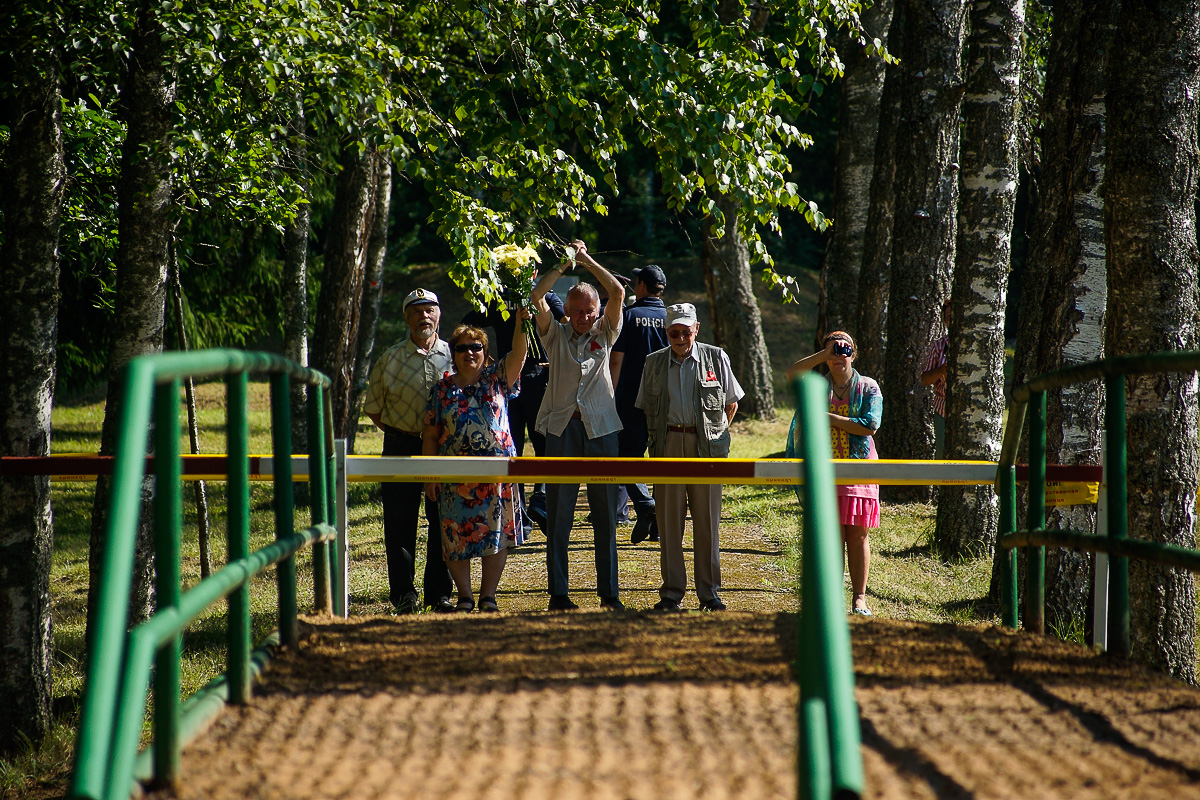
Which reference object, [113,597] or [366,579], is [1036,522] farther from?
[366,579]

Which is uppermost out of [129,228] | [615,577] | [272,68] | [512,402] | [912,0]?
[912,0]

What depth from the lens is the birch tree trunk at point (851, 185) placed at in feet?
40.1

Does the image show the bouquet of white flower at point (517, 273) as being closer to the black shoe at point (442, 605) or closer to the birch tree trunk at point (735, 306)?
the black shoe at point (442, 605)

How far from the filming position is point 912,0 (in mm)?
9289

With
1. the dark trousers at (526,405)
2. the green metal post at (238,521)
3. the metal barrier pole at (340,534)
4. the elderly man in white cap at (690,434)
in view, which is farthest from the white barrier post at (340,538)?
the dark trousers at (526,405)

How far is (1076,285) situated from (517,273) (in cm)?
307

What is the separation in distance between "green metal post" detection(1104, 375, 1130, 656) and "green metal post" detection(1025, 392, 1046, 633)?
0.49m

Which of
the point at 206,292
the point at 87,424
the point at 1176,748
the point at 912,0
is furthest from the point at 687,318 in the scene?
the point at 87,424

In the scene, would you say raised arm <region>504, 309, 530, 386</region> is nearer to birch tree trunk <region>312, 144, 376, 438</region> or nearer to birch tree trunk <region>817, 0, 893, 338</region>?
birch tree trunk <region>312, 144, 376, 438</region>

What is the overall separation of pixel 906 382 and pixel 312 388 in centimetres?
695

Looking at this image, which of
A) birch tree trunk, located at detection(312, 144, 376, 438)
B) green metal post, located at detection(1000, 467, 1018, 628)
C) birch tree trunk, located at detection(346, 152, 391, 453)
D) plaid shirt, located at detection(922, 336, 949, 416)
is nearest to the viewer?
green metal post, located at detection(1000, 467, 1018, 628)

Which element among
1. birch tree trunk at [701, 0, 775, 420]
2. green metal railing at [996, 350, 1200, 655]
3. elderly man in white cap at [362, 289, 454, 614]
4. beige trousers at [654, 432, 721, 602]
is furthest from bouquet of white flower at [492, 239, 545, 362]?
birch tree trunk at [701, 0, 775, 420]

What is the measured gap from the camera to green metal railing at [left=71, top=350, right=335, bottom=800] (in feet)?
6.58

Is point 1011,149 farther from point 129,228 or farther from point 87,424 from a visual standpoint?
point 87,424
